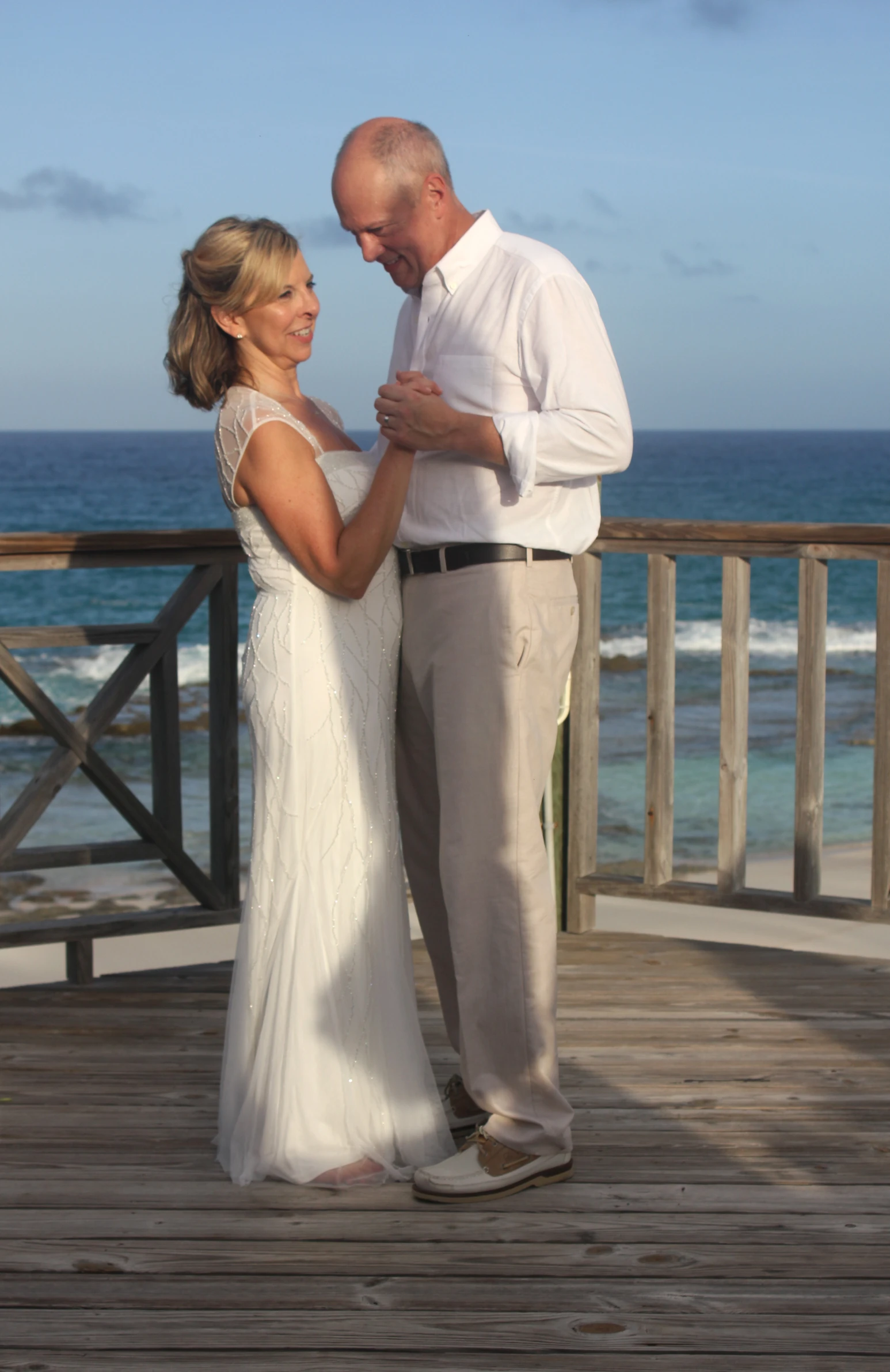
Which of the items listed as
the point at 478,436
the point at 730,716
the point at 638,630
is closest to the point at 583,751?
the point at 730,716

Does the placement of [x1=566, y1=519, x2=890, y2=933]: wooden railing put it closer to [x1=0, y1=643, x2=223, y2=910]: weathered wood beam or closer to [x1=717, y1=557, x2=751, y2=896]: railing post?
[x1=717, y1=557, x2=751, y2=896]: railing post

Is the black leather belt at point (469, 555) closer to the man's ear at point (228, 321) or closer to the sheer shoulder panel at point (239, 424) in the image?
the sheer shoulder panel at point (239, 424)

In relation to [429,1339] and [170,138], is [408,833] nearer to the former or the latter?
[429,1339]

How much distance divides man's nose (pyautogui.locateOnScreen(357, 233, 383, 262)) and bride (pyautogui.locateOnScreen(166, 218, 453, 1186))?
0.61 ft

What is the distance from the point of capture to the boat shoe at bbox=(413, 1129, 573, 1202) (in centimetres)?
232

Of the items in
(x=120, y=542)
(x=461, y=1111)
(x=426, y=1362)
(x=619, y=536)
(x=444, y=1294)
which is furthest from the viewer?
(x=619, y=536)

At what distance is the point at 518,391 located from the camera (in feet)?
7.59

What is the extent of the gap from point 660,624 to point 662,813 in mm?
499

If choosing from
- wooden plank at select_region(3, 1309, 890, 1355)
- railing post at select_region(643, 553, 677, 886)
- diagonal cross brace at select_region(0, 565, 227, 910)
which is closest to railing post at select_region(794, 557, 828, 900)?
railing post at select_region(643, 553, 677, 886)

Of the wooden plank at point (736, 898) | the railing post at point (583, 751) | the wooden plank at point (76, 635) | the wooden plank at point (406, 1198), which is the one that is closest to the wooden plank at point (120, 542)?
the wooden plank at point (76, 635)

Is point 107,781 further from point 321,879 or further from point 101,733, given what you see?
point 321,879

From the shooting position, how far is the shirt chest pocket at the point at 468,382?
231cm

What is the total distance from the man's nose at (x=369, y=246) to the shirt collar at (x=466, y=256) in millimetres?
97

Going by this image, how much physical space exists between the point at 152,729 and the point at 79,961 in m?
0.61
